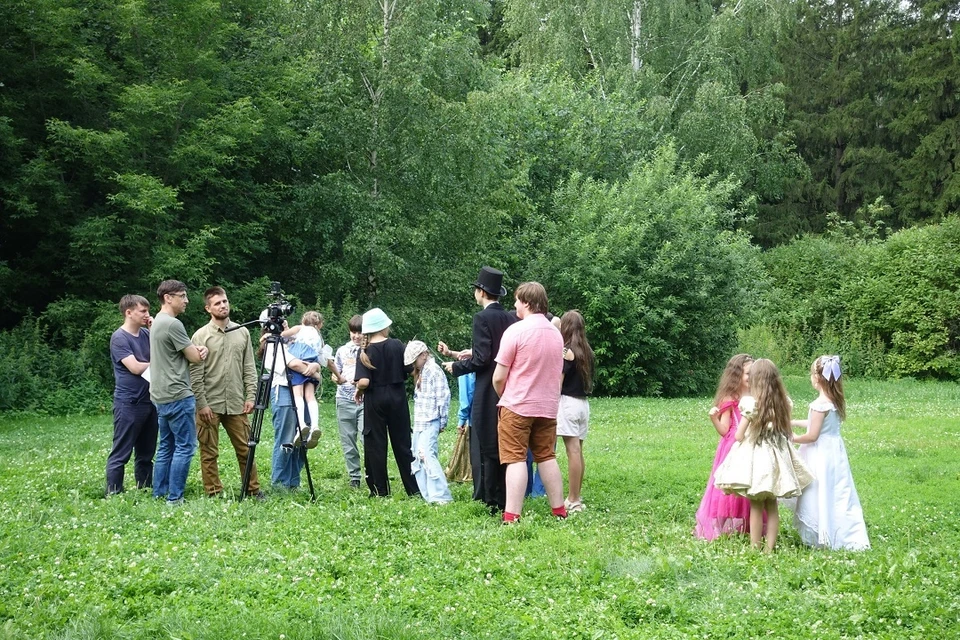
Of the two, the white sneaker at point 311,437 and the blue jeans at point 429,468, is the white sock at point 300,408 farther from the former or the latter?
the blue jeans at point 429,468

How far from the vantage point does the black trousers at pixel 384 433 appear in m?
9.45

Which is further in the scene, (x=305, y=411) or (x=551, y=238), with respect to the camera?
(x=551, y=238)

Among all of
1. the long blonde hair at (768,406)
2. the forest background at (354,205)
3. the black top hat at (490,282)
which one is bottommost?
the long blonde hair at (768,406)

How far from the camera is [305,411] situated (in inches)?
376

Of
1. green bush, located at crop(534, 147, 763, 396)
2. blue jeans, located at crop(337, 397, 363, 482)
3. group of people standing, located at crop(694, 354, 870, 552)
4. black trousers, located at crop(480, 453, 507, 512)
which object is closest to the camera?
group of people standing, located at crop(694, 354, 870, 552)

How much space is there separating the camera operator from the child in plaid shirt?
1008 mm

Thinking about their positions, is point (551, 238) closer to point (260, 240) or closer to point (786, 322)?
point (260, 240)

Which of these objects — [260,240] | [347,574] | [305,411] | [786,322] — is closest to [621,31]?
[786,322]

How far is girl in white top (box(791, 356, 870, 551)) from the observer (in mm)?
7816

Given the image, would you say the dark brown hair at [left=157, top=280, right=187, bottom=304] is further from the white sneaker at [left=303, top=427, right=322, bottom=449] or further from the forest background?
the forest background

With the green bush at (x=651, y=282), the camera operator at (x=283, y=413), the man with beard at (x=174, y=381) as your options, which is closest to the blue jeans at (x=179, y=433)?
the man with beard at (x=174, y=381)

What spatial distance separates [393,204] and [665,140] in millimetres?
12012

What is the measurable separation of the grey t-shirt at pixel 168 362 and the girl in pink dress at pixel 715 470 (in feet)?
15.8

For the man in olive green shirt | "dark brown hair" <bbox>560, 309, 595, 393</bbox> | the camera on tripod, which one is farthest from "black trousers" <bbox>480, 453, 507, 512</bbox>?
the man in olive green shirt
